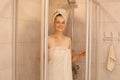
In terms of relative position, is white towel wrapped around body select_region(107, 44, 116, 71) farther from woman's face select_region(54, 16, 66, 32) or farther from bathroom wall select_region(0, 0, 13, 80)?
bathroom wall select_region(0, 0, 13, 80)

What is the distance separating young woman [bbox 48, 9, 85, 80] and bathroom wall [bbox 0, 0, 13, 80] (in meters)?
0.35

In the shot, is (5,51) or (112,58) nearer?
(5,51)

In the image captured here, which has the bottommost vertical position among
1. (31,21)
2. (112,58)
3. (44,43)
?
(112,58)

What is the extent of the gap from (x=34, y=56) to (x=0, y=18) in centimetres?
40

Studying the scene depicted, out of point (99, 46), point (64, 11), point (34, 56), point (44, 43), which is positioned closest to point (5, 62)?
point (34, 56)

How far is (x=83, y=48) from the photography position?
75.5 inches

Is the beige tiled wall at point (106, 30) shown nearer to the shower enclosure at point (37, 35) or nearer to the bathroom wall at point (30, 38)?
the shower enclosure at point (37, 35)

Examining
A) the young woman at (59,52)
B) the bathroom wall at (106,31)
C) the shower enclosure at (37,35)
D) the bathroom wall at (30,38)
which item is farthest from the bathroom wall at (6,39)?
the bathroom wall at (106,31)

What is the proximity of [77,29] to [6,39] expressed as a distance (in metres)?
0.59

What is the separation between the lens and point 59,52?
1.78 metres

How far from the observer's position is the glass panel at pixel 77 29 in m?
1.85

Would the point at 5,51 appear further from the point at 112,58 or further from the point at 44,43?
the point at 112,58

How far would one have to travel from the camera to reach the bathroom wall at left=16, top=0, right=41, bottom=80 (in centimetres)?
172

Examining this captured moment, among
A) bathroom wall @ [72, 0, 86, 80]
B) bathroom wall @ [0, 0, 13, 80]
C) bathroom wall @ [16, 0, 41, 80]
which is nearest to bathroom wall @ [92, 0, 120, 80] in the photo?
bathroom wall @ [72, 0, 86, 80]
